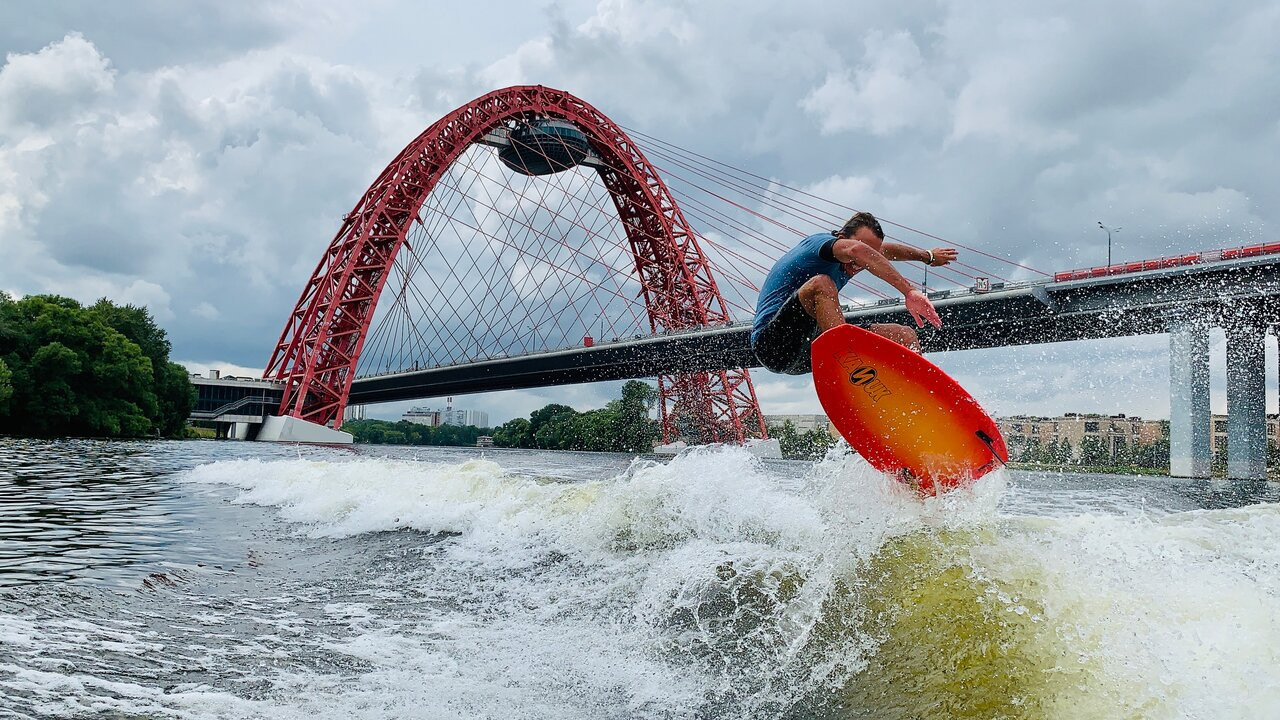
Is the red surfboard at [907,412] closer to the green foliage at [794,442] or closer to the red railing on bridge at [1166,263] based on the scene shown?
the red railing on bridge at [1166,263]

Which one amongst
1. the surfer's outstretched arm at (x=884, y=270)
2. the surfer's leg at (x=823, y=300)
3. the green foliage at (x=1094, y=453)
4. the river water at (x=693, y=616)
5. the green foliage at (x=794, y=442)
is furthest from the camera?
the green foliage at (x=794, y=442)

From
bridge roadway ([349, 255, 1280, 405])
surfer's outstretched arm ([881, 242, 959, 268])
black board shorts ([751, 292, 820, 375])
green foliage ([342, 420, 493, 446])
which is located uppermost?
bridge roadway ([349, 255, 1280, 405])

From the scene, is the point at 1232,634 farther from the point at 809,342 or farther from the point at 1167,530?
the point at 809,342

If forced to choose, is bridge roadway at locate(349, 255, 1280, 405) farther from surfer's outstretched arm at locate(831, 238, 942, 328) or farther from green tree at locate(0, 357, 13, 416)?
surfer's outstretched arm at locate(831, 238, 942, 328)

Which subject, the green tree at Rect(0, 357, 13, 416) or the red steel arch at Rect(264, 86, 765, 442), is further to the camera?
the red steel arch at Rect(264, 86, 765, 442)

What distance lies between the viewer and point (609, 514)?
571cm

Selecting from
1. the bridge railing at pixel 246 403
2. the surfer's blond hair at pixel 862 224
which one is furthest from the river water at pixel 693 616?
the bridge railing at pixel 246 403

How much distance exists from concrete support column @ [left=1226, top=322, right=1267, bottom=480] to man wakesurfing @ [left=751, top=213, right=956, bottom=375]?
93.5 ft

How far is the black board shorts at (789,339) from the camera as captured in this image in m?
5.02

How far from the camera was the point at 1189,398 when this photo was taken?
2647cm

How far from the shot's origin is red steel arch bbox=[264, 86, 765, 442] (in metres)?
42.6

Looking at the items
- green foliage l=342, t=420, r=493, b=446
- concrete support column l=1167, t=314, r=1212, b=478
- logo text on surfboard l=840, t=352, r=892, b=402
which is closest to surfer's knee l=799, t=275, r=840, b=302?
logo text on surfboard l=840, t=352, r=892, b=402

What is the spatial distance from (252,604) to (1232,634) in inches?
175

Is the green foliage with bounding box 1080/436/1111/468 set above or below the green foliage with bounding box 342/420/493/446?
above
